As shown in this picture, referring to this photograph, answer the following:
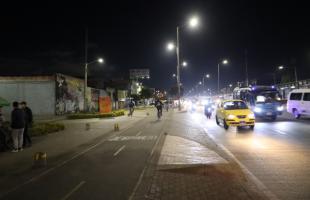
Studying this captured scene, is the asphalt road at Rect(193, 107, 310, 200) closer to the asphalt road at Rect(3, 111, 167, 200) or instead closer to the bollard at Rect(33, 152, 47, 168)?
the asphalt road at Rect(3, 111, 167, 200)

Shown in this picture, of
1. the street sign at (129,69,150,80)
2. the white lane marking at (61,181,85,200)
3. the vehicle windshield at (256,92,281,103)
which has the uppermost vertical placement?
the street sign at (129,69,150,80)

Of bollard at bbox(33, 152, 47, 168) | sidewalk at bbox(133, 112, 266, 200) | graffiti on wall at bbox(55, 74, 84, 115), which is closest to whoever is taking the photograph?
sidewalk at bbox(133, 112, 266, 200)

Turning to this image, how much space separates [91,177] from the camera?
924cm

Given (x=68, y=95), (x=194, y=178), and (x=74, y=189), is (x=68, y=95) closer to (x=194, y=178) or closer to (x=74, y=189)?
(x=74, y=189)

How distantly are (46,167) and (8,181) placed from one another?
1.83 m

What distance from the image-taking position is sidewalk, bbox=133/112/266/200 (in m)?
7.20

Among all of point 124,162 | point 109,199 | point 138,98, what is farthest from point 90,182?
point 138,98

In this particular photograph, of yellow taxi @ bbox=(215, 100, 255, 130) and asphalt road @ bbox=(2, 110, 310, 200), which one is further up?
yellow taxi @ bbox=(215, 100, 255, 130)

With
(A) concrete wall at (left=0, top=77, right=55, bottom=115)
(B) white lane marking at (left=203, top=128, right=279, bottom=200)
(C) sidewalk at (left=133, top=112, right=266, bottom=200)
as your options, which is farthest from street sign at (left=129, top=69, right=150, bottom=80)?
(B) white lane marking at (left=203, top=128, right=279, bottom=200)

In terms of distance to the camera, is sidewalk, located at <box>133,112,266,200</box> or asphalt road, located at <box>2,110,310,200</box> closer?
sidewalk, located at <box>133,112,266,200</box>

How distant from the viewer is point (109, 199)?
7105 millimetres

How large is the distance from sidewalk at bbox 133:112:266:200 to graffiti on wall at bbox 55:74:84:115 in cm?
3471

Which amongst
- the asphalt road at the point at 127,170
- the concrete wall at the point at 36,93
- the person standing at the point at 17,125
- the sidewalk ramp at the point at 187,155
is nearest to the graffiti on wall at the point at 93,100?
the concrete wall at the point at 36,93

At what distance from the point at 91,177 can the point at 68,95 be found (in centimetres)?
4082
